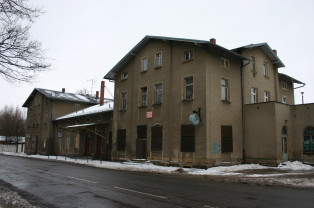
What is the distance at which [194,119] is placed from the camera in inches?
749

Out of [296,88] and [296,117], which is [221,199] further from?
[296,88]

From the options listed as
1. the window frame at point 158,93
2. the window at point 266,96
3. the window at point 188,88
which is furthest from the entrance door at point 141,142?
the window at point 266,96

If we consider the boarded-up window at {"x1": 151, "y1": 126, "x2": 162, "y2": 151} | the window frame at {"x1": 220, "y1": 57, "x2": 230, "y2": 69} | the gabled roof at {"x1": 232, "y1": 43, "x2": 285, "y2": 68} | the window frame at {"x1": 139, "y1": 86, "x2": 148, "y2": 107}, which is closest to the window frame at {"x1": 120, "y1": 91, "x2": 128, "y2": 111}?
the window frame at {"x1": 139, "y1": 86, "x2": 148, "y2": 107}

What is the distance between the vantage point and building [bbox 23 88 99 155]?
41.8 meters

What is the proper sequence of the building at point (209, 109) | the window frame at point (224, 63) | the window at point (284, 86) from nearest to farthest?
the building at point (209, 109) → the window frame at point (224, 63) → the window at point (284, 86)

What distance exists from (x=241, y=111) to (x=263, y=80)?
4393 mm

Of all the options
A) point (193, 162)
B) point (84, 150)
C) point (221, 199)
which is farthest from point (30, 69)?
point (84, 150)

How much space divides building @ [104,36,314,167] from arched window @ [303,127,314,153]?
75mm

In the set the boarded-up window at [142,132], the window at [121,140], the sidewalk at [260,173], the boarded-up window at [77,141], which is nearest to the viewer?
the sidewalk at [260,173]

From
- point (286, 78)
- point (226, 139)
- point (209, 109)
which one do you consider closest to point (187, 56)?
point (209, 109)

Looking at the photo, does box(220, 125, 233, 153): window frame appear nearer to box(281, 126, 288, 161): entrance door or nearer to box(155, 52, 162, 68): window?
box(281, 126, 288, 161): entrance door

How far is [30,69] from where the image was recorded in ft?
32.9

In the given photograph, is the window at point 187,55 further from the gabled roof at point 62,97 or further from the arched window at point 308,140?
the gabled roof at point 62,97

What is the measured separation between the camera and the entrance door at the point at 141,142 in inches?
920
